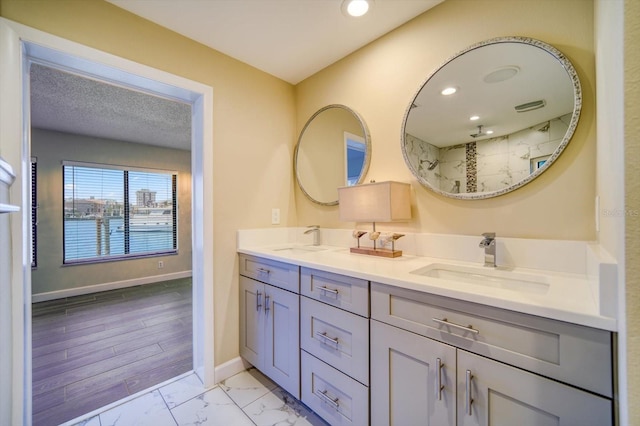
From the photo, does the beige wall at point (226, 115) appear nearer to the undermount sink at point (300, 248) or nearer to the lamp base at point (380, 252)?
the undermount sink at point (300, 248)

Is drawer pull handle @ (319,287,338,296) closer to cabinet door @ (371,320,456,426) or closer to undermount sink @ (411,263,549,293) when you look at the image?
cabinet door @ (371,320,456,426)

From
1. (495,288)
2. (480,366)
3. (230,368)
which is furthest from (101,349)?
(495,288)

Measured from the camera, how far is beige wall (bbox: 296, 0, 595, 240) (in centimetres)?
109

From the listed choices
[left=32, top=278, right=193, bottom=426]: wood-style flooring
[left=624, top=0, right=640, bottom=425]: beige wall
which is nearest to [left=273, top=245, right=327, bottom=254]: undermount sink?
[left=32, top=278, right=193, bottom=426]: wood-style flooring

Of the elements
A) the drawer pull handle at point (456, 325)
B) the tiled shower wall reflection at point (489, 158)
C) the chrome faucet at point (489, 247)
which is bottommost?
the drawer pull handle at point (456, 325)

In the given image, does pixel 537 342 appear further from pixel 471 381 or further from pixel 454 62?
pixel 454 62

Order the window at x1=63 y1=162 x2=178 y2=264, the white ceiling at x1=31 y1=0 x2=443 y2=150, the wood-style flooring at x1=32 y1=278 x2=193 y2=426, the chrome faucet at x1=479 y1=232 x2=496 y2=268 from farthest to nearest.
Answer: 1. the window at x1=63 y1=162 x2=178 y2=264
2. the wood-style flooring at x1=32 y1=278 x2=193 y2=426
3. the white ceiling at x1=31 y1=0 x2=443 y2=150
4. the chrome faucet at x1=479 y1=232 x2=496 y2=268

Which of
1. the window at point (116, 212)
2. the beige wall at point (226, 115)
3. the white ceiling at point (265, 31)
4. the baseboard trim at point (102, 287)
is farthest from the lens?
the window at point (116, 212)

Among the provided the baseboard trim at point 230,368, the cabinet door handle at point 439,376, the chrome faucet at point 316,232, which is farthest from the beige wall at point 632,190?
the baseboard trim at point 230,368

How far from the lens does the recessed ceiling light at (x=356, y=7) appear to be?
4.81ft

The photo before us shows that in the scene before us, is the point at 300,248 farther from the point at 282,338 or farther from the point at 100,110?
the point at 100,110

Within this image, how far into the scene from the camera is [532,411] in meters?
0.76

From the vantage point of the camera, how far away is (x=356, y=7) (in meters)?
1.50

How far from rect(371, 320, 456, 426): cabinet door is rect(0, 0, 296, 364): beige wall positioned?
122cm
